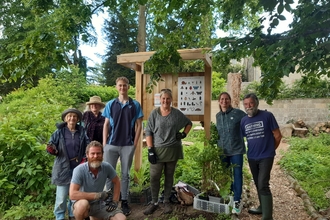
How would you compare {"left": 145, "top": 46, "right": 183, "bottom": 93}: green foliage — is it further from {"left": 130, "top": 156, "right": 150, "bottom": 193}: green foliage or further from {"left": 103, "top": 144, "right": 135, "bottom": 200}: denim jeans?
{"left": 130, "top": 156, "right": 150, "bottom": 193}: green foliage

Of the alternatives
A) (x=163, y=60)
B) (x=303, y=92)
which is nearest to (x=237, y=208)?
(x=163, y=60)

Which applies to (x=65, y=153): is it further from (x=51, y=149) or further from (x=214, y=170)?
(x=214, y=170)

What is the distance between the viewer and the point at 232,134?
4.09m

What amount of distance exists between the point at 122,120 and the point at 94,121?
537mm

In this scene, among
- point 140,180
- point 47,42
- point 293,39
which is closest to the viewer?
point 293,39

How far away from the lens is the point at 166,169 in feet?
13.3

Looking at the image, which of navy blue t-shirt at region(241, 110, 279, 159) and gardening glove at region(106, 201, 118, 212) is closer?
gardening glove at region(106, 201, 118, 212)

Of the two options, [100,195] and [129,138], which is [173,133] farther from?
[100,195]

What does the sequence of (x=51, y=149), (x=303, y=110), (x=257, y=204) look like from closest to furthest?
(x=51, y=149), (x=257, y=204), (x=303, y=110)

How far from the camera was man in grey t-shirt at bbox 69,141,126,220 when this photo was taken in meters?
3.07

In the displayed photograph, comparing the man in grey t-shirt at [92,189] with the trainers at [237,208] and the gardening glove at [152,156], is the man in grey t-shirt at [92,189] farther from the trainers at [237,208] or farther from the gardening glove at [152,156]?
the trainers at [237,208]

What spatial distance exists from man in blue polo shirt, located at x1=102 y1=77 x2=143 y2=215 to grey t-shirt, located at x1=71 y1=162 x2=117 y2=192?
30.4 inches

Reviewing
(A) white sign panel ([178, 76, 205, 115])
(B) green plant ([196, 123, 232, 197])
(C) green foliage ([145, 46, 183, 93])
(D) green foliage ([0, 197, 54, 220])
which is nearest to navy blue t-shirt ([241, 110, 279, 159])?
(B) green plant ([196, 123, 232, 197])

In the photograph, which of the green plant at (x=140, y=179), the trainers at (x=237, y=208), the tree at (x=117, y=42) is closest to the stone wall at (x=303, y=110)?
the green plant at (x=140, y=179)
